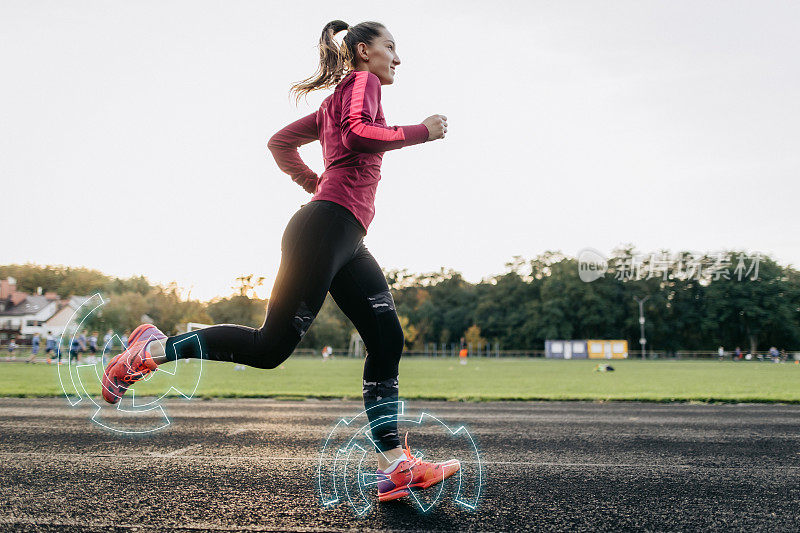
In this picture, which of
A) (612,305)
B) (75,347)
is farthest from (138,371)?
(612,305)

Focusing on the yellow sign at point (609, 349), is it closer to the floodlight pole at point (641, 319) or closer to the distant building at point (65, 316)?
the floodlight pole at point (641, 319)

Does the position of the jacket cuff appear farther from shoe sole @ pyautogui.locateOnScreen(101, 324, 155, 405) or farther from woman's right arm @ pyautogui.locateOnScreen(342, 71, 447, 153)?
shoe sole @ pyautogui.locateOnScreen(101, 324, 155, 405)

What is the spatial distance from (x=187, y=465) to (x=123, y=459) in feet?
1.79

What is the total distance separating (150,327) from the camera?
9.29 ft

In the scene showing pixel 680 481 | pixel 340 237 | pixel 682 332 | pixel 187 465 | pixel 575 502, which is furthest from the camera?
pixel 682 332

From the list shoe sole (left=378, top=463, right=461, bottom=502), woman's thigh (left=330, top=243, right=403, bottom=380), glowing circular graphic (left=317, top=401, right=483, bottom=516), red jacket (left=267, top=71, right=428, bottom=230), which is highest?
red jacket (left=267, top=71, right=428, bottom=230)

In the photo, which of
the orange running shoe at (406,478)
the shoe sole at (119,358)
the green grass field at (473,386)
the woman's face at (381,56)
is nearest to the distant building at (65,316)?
the shoe sole at (119,358)

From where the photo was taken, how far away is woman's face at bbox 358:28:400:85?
2891 mm

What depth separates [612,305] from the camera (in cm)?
7894

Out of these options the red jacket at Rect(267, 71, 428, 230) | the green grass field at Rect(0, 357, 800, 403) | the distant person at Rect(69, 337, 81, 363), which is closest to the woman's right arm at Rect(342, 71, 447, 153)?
the red jacket at Rect(267, 71, 428, 230)

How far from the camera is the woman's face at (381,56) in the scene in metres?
2.89

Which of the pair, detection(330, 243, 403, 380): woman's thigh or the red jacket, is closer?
the red jacket

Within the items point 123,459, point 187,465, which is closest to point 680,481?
point 187,465

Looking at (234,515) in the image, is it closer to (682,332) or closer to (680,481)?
(680,481)
